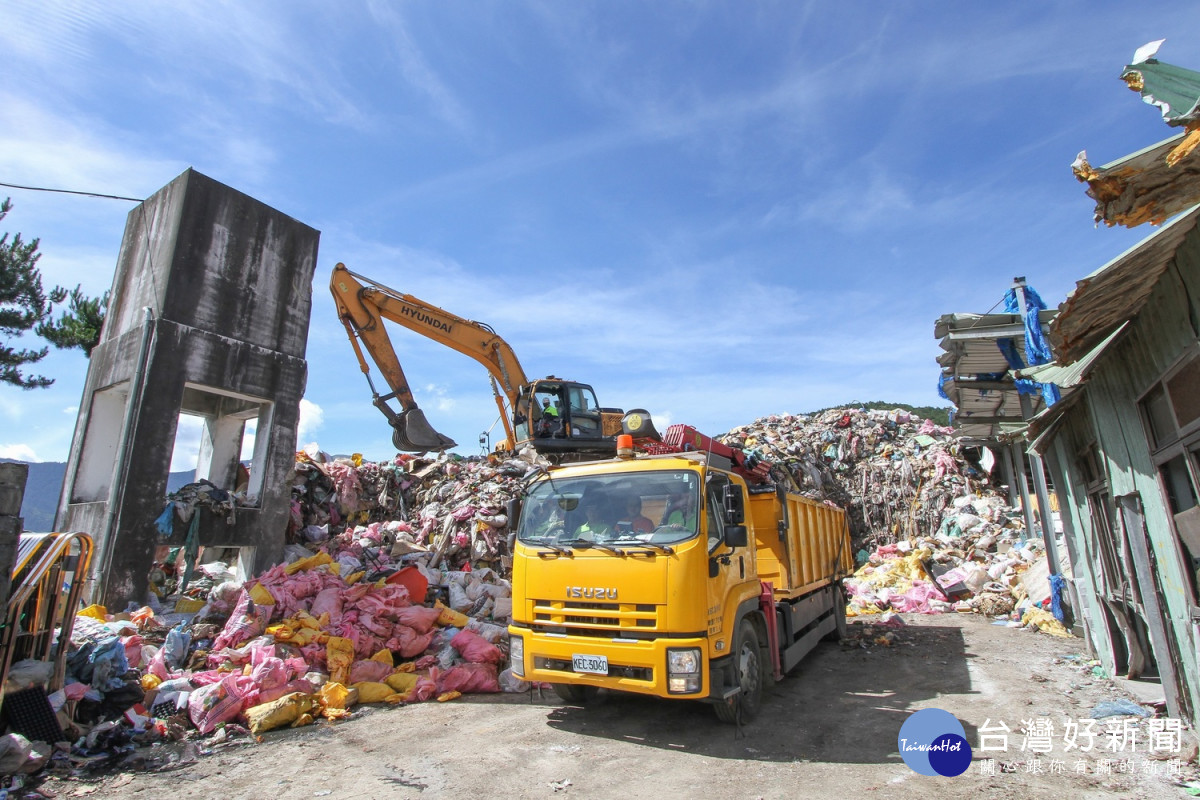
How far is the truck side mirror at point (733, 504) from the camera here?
5590 millimetres

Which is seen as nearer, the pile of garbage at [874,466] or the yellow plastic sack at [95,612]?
the yellow plastic sack at [95,612]

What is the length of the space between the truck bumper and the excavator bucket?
8.69 metres

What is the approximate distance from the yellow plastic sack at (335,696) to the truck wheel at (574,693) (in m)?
2.12

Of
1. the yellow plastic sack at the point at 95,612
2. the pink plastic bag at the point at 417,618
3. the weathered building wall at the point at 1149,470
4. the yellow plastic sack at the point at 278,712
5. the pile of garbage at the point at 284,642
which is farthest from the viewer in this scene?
the pink plastic bag at the point at 417,618

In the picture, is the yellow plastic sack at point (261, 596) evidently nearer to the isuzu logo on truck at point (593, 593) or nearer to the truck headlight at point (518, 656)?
the truck headlight at point (518, 656)

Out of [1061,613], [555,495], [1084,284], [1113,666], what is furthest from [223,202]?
[1061,613]

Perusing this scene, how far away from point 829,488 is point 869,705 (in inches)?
569

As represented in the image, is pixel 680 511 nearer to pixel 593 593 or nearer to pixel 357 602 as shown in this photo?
pixel 593 593

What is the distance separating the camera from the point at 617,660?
5082 millimetres

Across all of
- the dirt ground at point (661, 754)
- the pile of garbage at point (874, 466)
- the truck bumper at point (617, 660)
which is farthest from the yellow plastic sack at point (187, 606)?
the pile of garbage at point (874, 466)

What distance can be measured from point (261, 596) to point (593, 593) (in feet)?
15.9

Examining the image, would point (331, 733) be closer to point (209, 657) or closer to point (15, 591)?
point (209, 657)

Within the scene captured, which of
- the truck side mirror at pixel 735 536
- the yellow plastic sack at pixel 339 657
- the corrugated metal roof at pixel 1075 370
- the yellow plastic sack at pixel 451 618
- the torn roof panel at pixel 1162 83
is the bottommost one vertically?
the yellow plastic sack at pixel 339 657

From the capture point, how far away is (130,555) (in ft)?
29.5
